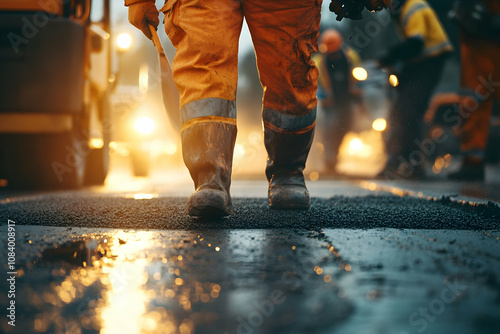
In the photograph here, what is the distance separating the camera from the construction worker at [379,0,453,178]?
641 cm

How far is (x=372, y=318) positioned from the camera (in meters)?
1.00

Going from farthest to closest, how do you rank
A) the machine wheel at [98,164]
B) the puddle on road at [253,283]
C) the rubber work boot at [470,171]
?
the rubber work boot at [470,171], the machine wheel at [98,164], the puddle on road at [253,283]

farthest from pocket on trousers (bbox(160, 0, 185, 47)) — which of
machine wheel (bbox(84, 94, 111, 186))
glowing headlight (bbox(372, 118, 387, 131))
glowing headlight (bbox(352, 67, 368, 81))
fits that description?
glowing headlight (bbox(372, 118, 387, 131))

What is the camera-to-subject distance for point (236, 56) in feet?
8.34

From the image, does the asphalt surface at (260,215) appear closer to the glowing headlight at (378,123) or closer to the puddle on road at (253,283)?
the puddle on road at (253,283)

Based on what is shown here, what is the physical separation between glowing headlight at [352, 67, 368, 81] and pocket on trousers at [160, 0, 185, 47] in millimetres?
6413

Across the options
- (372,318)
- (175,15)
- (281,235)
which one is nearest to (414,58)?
(175,15)

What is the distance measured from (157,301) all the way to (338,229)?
1.06 m

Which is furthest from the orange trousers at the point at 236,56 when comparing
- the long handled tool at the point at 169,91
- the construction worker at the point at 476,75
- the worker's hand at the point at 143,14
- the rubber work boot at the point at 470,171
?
the construction worker at the point at 476,75

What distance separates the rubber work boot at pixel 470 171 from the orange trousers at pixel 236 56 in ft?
11.7

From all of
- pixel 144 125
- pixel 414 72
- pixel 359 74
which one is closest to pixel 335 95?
pixel 359 74

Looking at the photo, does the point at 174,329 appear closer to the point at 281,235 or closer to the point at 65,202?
the point at 281,235

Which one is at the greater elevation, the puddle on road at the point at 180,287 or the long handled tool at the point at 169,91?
the long handled tool at the point at 169,91

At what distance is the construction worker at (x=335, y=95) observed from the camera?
866cm
